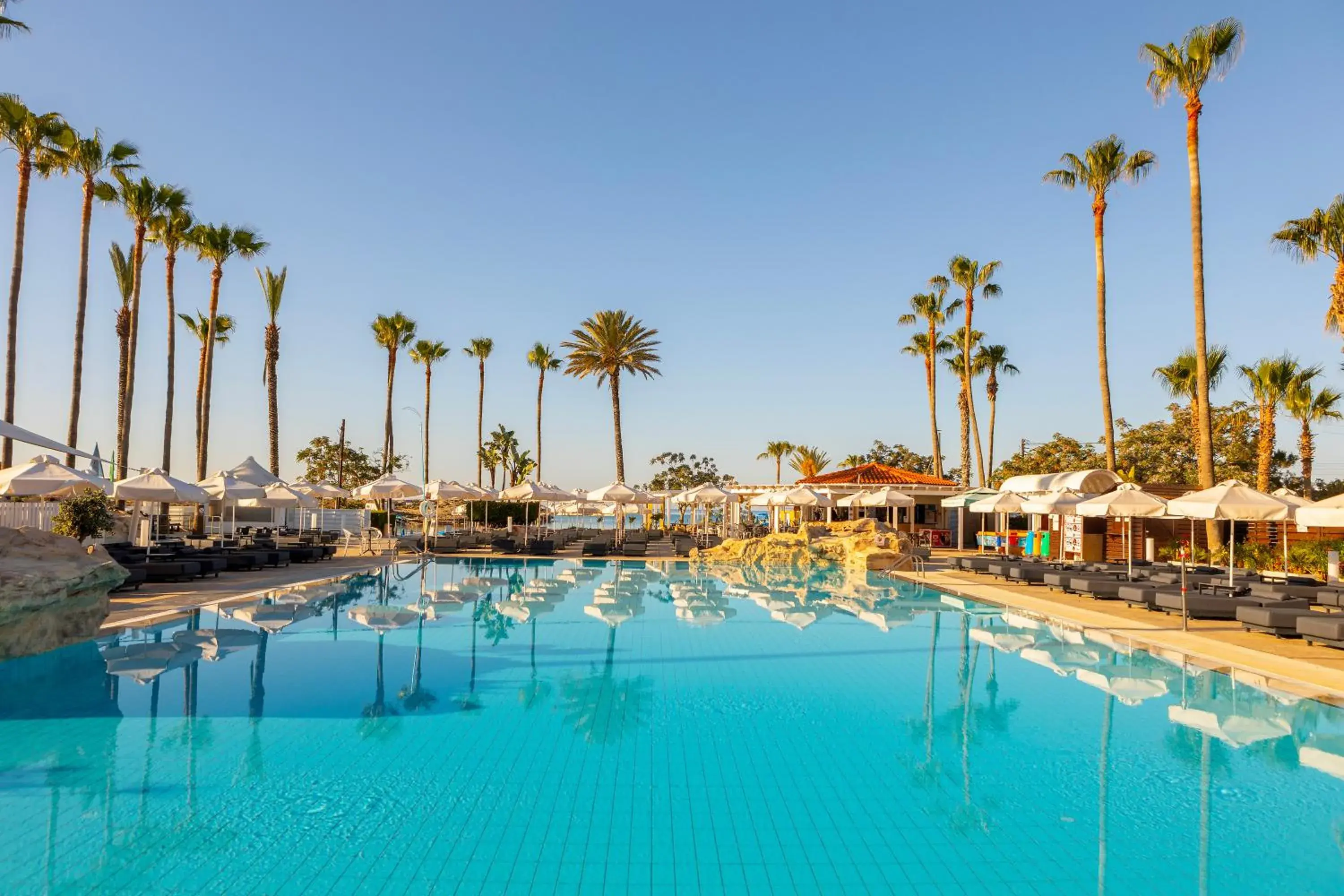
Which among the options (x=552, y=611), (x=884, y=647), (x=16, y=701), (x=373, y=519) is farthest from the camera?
(x=373, y=519)

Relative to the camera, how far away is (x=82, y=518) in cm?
1853

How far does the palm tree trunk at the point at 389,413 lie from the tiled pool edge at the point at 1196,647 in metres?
37.5

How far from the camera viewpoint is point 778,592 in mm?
18578

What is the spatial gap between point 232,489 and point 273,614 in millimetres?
8585

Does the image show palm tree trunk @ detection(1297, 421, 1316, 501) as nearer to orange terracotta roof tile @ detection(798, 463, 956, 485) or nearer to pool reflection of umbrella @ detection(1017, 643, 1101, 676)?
orange terracotta roof tile @ detection(798, 463, 956, 485)

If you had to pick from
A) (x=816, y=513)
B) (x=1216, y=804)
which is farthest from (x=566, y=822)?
(x=816, y=513)

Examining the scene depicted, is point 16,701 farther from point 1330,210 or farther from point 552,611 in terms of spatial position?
point 1330,210

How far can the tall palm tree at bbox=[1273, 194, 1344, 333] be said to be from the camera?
68.4ft

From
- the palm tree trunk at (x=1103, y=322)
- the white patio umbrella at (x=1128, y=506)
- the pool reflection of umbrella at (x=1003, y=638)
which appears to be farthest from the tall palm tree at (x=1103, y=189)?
the pool reflection of umbrella at (x=1003, y=638)

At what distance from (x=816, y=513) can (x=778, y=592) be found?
26062mm

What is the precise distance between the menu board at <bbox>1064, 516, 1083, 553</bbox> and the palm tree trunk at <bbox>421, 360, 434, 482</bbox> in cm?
3750

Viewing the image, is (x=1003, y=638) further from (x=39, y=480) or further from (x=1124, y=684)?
(x=39, y=480)

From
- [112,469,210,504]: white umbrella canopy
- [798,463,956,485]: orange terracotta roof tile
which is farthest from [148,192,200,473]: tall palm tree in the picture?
[798,463,956,485]: orange terracotta roof tile

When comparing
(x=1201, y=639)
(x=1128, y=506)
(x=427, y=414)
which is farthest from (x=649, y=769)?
(x=427, y=414)
